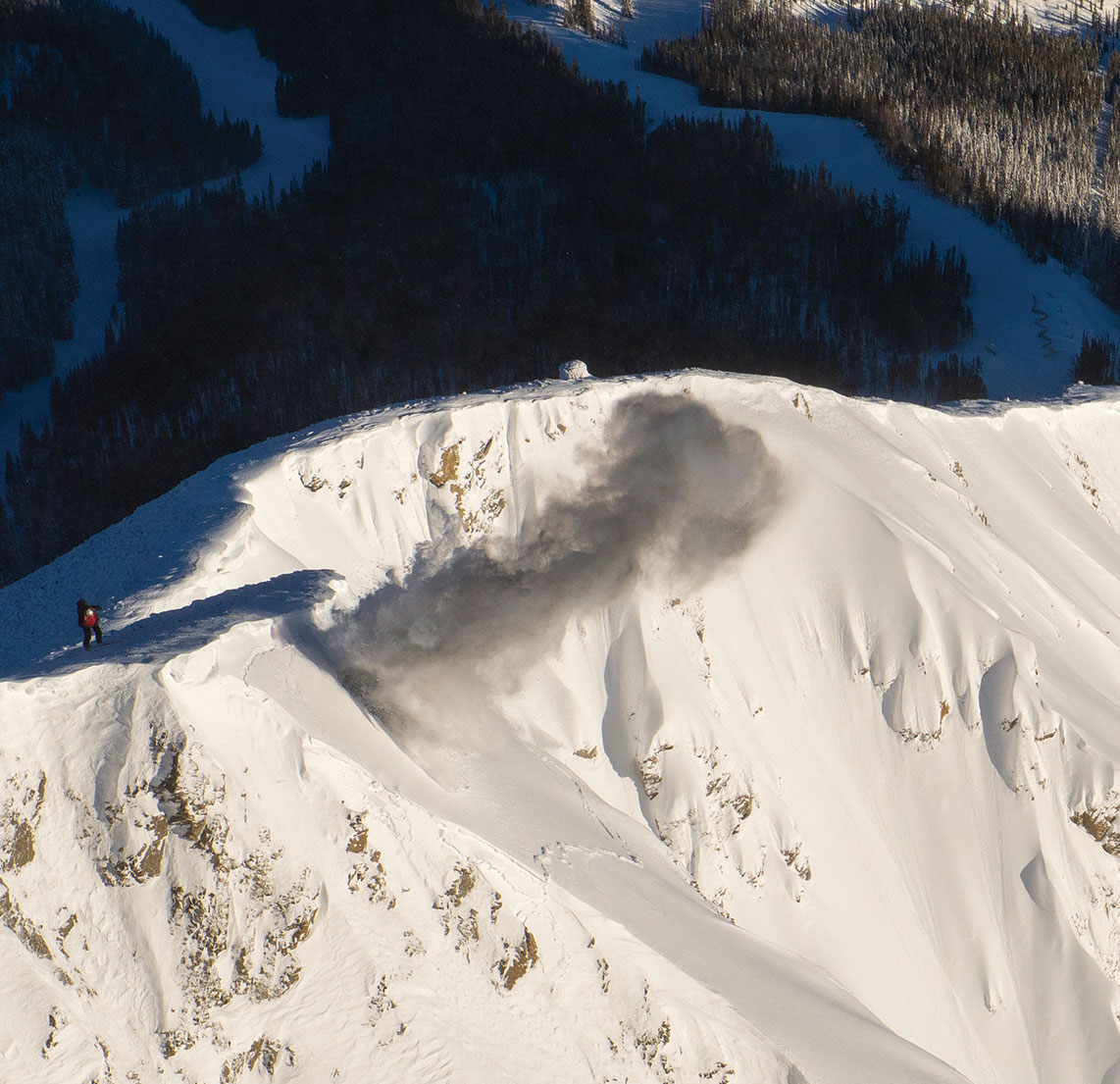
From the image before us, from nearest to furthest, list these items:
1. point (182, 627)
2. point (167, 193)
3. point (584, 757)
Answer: point (182, 627), point (584, 757), point (167, 193)

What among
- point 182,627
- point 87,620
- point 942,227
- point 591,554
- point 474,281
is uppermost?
point 87,620

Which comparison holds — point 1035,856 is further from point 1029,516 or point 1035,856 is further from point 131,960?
point 131,960

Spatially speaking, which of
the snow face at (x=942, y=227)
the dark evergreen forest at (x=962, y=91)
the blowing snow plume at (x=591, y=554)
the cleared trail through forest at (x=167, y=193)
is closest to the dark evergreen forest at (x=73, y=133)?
the cleared trail through forest at (x=167, y=193)

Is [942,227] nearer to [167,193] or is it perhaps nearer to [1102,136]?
[1102,136]

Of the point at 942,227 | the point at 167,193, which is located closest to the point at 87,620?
the point at 942,227

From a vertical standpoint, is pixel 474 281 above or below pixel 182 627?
below

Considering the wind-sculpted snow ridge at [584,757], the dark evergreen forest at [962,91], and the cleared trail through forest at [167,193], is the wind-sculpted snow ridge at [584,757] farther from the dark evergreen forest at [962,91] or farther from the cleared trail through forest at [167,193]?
the cleared trail through forest at [167,193]

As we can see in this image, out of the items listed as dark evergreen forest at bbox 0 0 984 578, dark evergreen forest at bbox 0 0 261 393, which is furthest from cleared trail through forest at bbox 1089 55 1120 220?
dark evergreen forest at bbox 0 0 261 393
